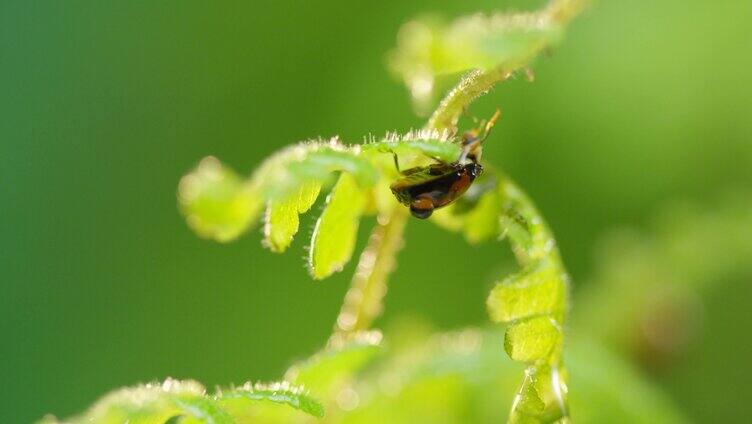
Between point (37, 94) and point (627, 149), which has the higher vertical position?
point (37, 94)

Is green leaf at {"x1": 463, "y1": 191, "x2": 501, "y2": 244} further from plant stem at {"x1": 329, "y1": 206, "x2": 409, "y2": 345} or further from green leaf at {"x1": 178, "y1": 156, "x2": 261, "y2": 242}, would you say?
green leaf at {"x1": 178, "y1": 156, "x2": 261, "y2": 242}

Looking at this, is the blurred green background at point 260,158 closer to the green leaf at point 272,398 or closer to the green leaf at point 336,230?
the green leaf at point 336,230

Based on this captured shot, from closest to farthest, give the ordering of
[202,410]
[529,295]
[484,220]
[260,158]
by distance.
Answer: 1. [202,410]
2. [529,295]
3. [484,220]
4. [260,158]

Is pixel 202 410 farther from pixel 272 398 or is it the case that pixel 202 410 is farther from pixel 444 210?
pixel 444 210

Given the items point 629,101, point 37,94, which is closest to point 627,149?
point 629,101

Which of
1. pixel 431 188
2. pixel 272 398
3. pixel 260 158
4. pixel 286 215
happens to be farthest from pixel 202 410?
pixel 260 158

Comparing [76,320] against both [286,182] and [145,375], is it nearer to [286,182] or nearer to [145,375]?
[145,375]

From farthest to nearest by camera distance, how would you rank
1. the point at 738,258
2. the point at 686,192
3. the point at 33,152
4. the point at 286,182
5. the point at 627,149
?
the point at 33,152
the point at 627,149
the point at 686,192
the point at 738,258
the point at 286,182
